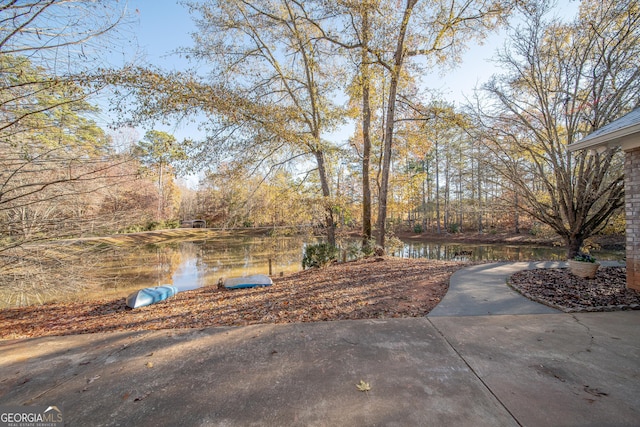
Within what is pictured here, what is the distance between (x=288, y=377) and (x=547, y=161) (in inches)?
414

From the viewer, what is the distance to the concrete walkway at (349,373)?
1730 millimetres

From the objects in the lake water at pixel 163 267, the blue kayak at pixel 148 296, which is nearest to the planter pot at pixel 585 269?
the lake water at pixel 163 267

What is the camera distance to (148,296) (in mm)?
5219

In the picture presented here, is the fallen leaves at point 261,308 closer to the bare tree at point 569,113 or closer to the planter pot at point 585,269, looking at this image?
the planter pot at point 585,269

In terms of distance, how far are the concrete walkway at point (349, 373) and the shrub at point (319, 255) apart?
4977mm

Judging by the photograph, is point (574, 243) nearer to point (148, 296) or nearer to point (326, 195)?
point (326, 195)

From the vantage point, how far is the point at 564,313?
3.35m

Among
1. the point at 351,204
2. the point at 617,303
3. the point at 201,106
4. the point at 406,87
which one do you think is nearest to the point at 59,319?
the point at 201,106

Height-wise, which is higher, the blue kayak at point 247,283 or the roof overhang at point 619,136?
the roof overhang at point 619,136

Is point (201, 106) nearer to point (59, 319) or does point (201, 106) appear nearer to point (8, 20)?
point (8, 20)

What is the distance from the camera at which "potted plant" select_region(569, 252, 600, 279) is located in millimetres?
4688

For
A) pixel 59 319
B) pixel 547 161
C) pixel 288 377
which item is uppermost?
pixel 547 161

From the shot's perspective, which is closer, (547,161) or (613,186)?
(613,186)

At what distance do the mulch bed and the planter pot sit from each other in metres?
0.09
